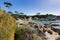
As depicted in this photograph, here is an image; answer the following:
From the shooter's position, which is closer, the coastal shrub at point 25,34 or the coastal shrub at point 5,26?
the coastal shrub at point 5,26

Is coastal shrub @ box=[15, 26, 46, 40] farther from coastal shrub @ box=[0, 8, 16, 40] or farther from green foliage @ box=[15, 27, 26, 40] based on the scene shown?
coastal shrub @ box=[0, 8, 16, 40]

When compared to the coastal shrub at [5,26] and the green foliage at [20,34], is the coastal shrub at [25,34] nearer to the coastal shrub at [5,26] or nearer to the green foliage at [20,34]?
the green foliage at [20,34]

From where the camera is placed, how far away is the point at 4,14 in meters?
8.14

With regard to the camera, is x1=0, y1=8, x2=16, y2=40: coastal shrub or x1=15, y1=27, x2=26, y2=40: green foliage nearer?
x1=0, y1=8, x2=16, y2=40: coastal shrub

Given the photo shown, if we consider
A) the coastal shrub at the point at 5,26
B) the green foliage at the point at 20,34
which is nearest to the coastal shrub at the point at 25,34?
the green foliage at the point at 20,34

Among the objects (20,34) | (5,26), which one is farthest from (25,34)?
(5,26)

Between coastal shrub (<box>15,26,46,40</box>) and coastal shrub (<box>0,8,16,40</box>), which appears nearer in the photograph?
coastal shrub (<box>0,8,16,40</box>)

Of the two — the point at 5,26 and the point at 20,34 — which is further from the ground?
the point at 5,26

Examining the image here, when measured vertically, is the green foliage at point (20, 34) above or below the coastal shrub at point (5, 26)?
below

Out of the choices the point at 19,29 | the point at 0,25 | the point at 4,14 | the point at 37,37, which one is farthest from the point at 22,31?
the point at 0,25

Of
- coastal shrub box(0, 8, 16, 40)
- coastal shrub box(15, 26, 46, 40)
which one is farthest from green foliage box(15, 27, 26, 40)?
coastal shrub box(0, 8, 16, 40)

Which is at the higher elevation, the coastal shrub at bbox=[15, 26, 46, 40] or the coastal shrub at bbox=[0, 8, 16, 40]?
the coastal shrub at bbox=[0, 8, 16, 40]

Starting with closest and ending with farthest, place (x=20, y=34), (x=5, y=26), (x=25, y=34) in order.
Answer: (x=5, y=26)
(x=20, y=34)
(x=25, y=34)

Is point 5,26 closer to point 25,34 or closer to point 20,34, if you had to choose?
point 20,34
